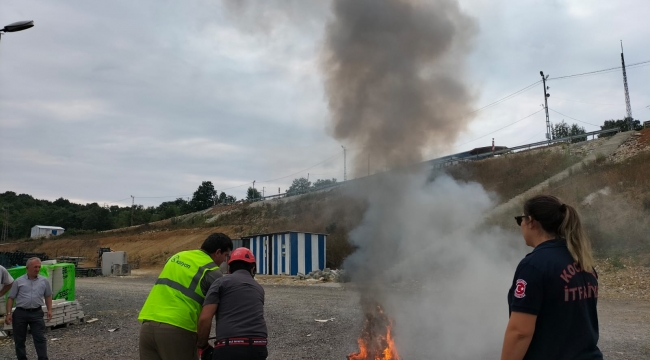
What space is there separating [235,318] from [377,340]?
3.90 m

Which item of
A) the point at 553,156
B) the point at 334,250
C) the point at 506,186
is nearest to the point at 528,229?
the point at 334,250

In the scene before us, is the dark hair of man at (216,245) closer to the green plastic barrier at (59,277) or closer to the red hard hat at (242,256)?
the red hard hat at (242,256)

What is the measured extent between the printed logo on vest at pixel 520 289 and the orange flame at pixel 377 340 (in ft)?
14.6

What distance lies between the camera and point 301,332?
381 inches

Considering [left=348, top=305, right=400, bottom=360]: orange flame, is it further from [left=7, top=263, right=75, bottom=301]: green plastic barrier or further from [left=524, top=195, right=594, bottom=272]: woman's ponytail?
[left=7, top=263, right=75, bottom=301]: green plastic barrier

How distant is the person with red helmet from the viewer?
350 centimetres

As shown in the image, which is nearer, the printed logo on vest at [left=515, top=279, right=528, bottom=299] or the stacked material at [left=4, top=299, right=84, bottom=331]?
the printed logo on vest at [left=515, top=279, right=528, bottom=299]

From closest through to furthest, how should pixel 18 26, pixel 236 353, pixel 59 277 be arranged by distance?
pixel 236 353, pixel 18 26, pixel 59 277

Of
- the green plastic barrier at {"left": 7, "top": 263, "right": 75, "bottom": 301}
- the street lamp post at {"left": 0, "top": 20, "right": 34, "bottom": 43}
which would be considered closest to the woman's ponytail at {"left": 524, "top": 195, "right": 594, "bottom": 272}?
the street lamp post at {"left": 0, "top": 20, "right": 34, "bottom": 43}

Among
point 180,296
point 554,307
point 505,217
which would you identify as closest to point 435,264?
point 505,217

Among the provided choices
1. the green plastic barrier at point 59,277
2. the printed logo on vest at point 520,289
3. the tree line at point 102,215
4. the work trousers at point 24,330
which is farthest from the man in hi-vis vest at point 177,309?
the tree line at point 102,215

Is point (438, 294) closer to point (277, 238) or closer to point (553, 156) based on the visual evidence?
point (277, 238)

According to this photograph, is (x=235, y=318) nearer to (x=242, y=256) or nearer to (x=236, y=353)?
(x=236, y=353)

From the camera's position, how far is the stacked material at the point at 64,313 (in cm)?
1075
